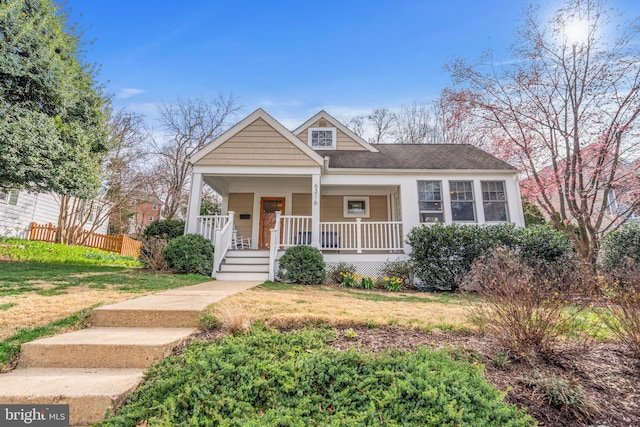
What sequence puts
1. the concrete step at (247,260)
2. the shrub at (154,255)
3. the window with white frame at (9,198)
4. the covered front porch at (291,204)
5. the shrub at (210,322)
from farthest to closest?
1. the window with white frame at (9,198)
2. the covered front porch at (291,204)
3. the concrete step at (247,260)
4. the shrub at (154,255)
5. the shrub at (210,322)

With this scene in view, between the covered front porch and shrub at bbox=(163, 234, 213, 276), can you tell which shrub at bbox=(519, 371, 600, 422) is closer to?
shrub at bbox=(163, 234, 213, 276)

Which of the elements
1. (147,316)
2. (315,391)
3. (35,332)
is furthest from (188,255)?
(315,391)

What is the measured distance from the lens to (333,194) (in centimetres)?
1153

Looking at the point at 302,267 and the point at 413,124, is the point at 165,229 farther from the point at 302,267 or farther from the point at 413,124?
the point at 413,124

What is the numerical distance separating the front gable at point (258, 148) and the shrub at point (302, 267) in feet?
9.49

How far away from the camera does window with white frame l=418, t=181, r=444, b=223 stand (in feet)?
31.8

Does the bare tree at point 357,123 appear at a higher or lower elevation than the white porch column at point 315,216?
higher

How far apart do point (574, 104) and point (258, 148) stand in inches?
369

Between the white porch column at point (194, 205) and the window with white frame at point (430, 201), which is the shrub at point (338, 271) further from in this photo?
the white porch column at point (194, 205)

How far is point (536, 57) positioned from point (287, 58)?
853 centimetres

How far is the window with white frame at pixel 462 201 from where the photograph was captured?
31.7 feet

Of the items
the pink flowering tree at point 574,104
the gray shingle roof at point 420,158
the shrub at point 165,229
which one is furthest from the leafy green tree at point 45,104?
the pink flowering tree at point 574,104

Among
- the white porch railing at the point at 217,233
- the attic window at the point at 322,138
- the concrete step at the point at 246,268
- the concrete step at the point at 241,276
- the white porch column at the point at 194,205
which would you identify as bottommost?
the concrete step at the point at 241,276

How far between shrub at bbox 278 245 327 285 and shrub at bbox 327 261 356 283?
26.1 inches
